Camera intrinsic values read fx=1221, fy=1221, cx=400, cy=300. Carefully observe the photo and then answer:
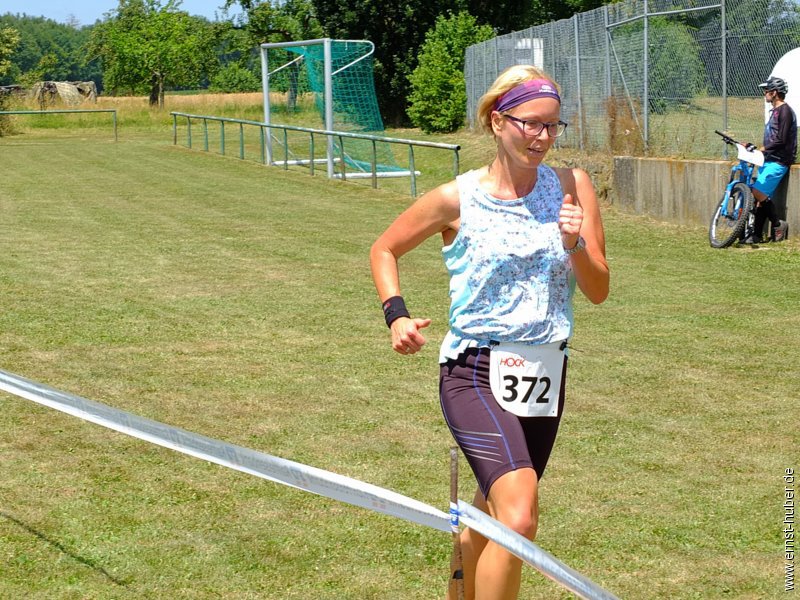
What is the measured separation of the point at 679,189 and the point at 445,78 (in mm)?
22081

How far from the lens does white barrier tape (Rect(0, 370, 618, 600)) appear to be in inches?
132

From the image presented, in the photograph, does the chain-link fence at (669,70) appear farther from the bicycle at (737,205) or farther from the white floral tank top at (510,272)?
the white floral tank top at (510,272)

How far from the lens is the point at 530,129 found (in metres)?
3.81

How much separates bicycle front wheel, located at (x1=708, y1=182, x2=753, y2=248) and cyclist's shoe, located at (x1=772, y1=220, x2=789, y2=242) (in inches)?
19.1

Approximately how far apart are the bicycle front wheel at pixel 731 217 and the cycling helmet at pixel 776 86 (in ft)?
3.85

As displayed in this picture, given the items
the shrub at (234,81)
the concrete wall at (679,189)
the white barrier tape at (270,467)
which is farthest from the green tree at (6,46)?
the white barrier tape at (270,467)

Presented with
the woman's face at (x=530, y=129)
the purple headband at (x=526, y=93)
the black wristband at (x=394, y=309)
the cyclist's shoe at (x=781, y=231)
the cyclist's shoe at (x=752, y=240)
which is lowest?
the cyclist's shoe at (x=752, y=240)

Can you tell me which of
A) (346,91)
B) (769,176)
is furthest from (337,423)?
(346,91)

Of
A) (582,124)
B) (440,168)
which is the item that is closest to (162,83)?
(440,168)

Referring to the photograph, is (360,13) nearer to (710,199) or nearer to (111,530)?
(710,199)

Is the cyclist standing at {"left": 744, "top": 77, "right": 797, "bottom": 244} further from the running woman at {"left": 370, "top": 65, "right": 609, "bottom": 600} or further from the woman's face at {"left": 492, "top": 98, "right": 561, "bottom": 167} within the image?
the woman's face at {"left": 492, "top": 98, "right": 561, "bottom": 167}

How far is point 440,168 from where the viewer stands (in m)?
28.0

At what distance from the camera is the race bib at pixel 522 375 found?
12.5 feet

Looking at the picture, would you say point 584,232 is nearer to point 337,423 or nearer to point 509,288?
point 509,288
